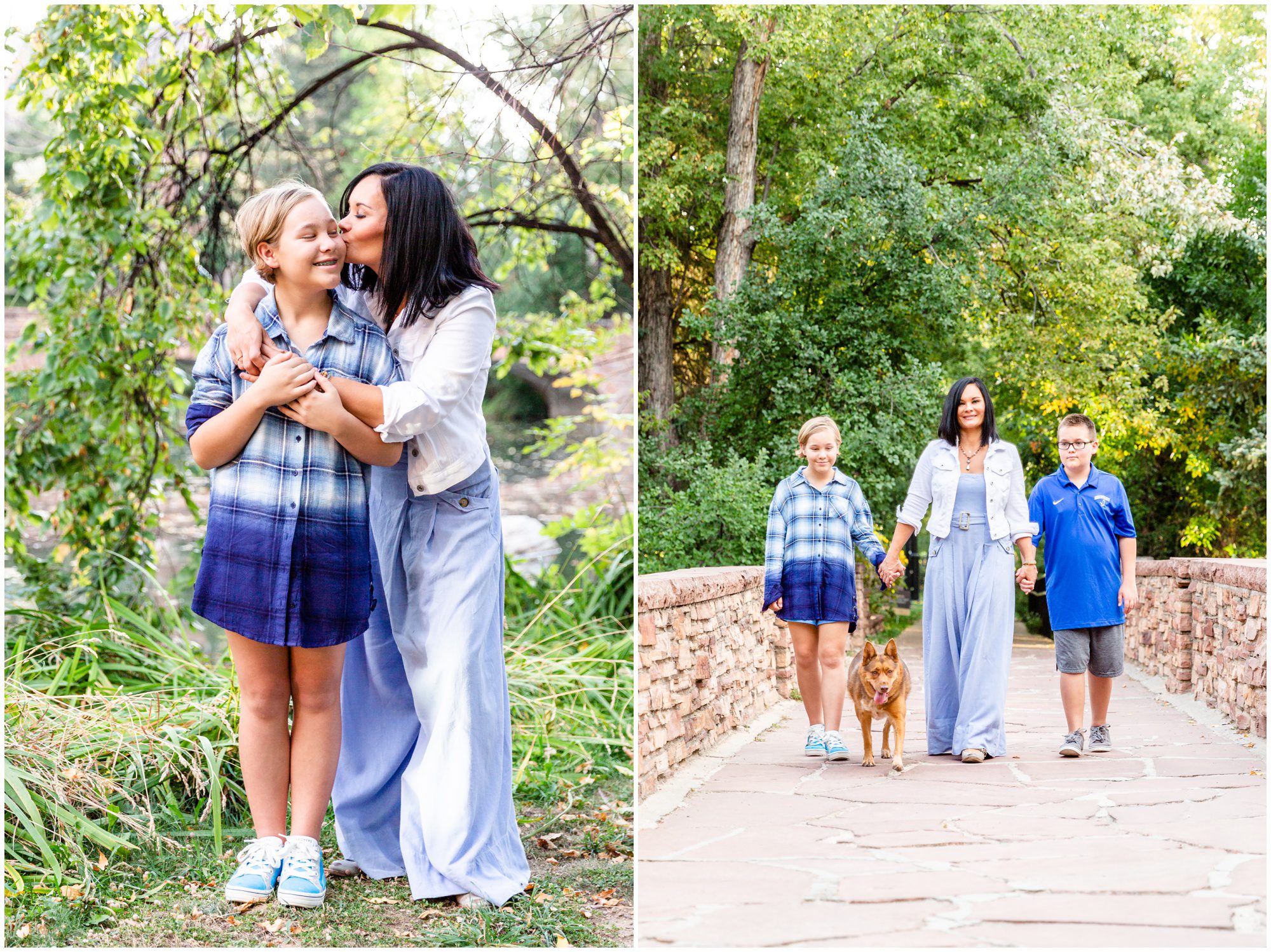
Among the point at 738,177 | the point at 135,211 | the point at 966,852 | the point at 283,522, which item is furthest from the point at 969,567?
the point at 738,177

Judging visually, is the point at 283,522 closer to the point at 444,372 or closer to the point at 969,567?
the point at 444,372

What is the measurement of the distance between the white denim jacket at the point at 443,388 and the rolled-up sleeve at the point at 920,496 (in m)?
2.15

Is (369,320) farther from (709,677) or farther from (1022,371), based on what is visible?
(1022,371)

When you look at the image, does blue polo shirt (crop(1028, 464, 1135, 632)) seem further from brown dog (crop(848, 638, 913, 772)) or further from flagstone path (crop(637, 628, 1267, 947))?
brown dog (crop(848, 638, 913, 772))

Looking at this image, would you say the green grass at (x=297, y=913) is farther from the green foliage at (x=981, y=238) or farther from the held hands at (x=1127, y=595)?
the green foliage at (x=981, y=238)

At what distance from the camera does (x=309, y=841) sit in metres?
2.60

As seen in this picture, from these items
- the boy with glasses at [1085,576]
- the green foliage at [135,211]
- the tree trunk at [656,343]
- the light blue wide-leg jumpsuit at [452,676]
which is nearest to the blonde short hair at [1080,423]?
the boy with glasses at [1085,576]

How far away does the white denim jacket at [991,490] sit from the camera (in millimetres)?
4160

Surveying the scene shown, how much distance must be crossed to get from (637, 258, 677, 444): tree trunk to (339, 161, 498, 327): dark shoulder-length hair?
6080 millimetres

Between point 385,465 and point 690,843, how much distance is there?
4.13ft

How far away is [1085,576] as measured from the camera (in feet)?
14.0

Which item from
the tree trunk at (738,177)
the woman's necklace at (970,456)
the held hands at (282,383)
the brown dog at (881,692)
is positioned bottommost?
the brown dog at (881,692)

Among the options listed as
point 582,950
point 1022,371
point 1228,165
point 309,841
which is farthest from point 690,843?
point 1228,165

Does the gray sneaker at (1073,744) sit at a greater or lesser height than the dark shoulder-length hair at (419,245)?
lesser
